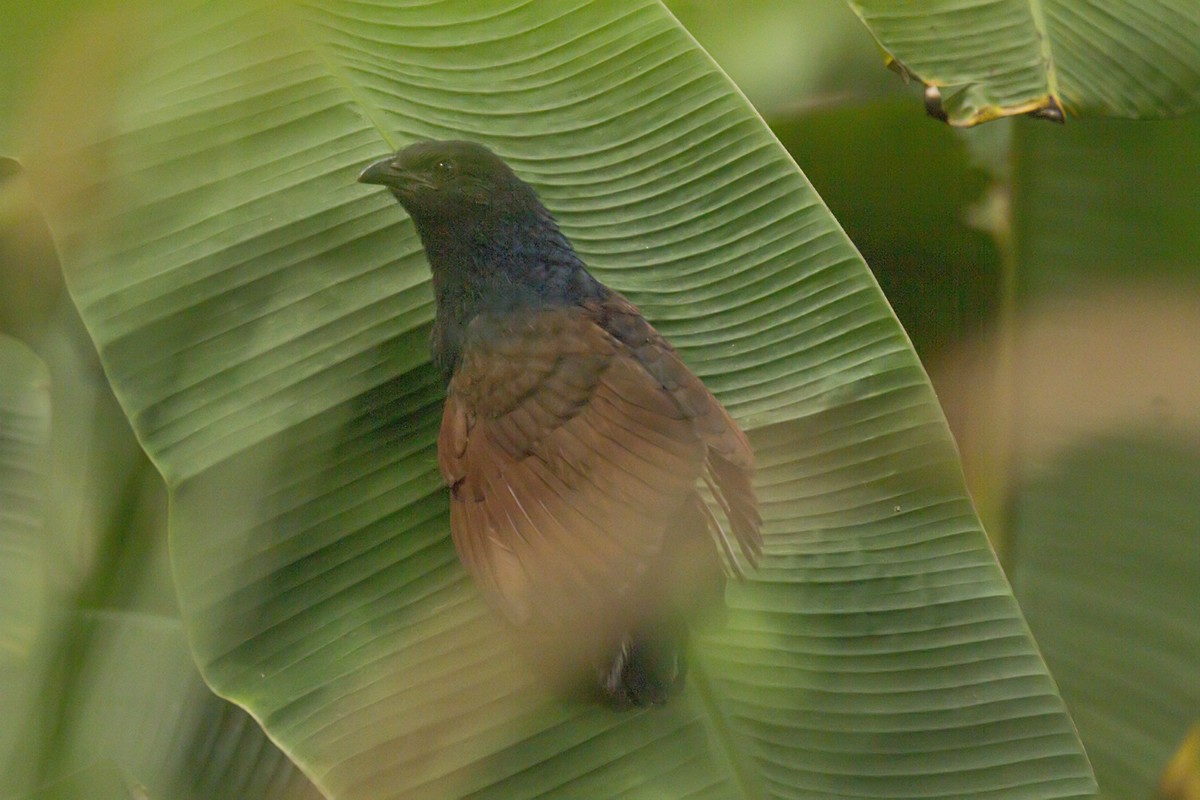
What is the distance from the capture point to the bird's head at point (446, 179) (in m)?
1.00

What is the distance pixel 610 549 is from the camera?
844 mm

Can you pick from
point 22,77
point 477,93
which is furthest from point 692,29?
point 22,77

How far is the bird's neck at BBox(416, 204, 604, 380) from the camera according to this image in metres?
1.00

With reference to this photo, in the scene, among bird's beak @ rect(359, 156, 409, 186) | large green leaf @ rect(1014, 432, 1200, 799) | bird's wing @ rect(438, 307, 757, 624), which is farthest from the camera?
large green leaf @ rect(1014, 432, 1200, 799)

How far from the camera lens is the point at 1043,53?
3.14 feet

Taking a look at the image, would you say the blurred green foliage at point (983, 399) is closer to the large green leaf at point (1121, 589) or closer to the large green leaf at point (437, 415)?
the large green leaf at point (1121, 589)

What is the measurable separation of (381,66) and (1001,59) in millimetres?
586

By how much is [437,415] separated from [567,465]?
0.59 feet

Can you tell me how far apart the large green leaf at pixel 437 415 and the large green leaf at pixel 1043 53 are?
0.19 meters

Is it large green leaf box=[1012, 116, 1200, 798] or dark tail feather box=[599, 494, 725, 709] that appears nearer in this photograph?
dark tail feather box=[599, 494, 725, 709]

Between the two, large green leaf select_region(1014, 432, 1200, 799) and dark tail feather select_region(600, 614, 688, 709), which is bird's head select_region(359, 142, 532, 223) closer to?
dark tail feather select_region(600, 614, 688, 709)

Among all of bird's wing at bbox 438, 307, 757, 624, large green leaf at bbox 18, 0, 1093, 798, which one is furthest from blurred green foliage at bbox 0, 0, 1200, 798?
bird's wing at bbox 438, 307, 757, 624

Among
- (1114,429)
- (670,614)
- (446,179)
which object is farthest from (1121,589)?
(446,179)

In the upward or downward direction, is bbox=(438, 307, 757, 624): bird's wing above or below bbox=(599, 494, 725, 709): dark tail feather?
above
